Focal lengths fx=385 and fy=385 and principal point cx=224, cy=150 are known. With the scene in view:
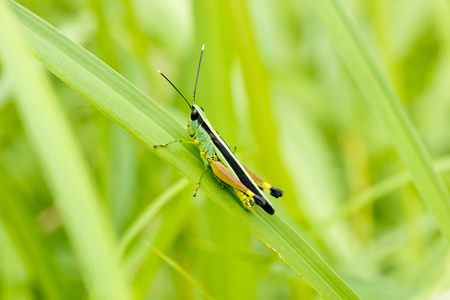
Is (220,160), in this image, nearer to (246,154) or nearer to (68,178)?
(246,154)

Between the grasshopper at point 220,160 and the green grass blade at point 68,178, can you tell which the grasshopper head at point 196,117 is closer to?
the grasshopper at point 220,160

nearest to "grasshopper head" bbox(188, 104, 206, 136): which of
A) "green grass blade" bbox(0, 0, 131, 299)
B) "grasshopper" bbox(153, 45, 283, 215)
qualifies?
"grasshopper" bbox(153, 45, 283, 215)

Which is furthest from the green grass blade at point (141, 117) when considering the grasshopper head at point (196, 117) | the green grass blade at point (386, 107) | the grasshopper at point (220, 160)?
the green grass blade at point (386, 107)

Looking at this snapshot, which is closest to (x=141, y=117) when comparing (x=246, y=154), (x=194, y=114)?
(x=194, y=114)

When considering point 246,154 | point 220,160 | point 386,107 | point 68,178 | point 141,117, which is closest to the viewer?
point 68,178

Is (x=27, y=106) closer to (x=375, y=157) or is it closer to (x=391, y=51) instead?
(x=391, y=51)
